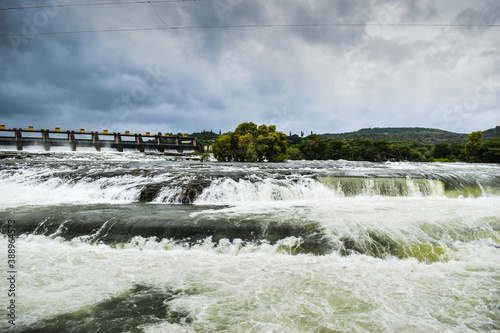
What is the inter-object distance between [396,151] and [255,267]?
6098 cm

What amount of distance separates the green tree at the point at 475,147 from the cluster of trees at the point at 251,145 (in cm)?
3570

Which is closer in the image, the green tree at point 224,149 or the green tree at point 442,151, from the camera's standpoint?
the green tree at point 224,149

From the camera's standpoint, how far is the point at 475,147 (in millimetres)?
44875

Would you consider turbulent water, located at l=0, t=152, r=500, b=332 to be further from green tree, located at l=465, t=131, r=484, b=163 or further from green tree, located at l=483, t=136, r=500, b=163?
green tree, located at l=465, t=131, r=484, b=163

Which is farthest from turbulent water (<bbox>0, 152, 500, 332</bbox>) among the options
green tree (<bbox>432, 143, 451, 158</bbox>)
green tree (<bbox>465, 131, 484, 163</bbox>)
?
green tree (<bbox>432, 143, 451, 158</bbox>)

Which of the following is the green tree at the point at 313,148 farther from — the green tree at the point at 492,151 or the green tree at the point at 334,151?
the green tree at the point at 492,151

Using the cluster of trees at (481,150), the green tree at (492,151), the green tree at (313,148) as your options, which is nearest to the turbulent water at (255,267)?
the green tree at (492,151)

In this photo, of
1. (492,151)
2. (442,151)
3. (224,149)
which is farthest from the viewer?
(442,151)

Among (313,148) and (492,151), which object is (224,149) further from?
(492,151)

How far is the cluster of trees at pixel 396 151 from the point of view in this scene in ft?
145

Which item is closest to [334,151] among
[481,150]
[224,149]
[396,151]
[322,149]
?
[322,149]

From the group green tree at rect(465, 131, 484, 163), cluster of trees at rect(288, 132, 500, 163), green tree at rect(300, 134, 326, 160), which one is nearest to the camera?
cluster of trees at rect(288, 132, 500, 163)

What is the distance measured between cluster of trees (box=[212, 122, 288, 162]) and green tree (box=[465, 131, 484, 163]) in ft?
117

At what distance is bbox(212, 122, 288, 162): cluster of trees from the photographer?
33.8 meters
